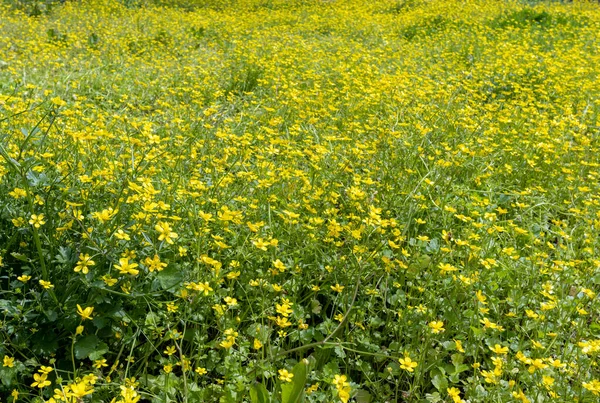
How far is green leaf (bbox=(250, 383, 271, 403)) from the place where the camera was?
164cm

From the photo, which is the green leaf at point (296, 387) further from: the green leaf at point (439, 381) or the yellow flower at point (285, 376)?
the green leaf at point (439, 381)

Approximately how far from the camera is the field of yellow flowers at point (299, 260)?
1754mm

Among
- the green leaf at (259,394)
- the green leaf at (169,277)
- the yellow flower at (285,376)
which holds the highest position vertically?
the green leaf at (169,277)

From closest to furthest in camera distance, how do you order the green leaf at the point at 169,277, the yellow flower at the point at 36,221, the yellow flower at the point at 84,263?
the yellow flower at the point at 84,263 → the yellow flower at the point at 36,221 → the green leaf at the point at 169,277

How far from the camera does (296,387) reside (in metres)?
1.63

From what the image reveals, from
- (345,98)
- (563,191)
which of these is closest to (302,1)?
(345,98)

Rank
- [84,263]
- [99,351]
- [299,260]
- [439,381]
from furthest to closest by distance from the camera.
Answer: [299,260] → [439,381] → [99,351] → [84,263]

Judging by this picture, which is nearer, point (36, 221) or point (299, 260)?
point (36, 221)

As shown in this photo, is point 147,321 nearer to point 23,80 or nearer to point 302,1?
point 23,80

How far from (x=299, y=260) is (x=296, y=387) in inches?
24.9

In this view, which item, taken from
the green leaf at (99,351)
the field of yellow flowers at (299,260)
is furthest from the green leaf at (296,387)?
the green leaf at (99,351)

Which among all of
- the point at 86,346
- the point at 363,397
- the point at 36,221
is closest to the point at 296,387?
the point at 363,397

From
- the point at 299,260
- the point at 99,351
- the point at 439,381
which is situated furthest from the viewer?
the point at 299,260

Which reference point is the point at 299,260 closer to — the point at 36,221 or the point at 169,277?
the point at 169,277
